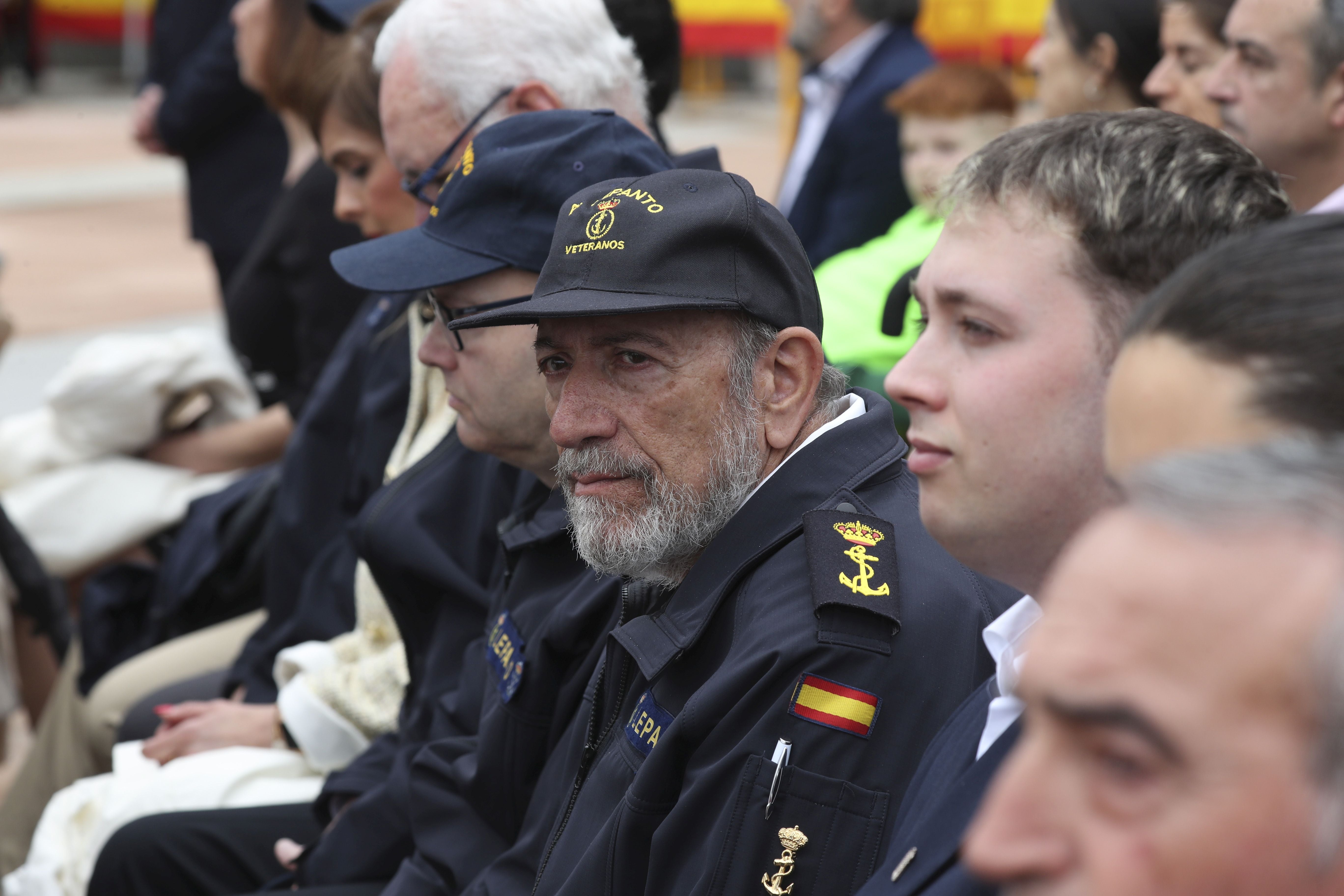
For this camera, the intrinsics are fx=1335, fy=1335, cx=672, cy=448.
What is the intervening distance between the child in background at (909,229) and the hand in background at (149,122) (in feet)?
10.5

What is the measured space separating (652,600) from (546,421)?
0.49 m

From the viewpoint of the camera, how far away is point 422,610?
271cm

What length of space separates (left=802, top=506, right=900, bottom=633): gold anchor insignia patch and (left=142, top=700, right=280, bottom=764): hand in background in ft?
5.59

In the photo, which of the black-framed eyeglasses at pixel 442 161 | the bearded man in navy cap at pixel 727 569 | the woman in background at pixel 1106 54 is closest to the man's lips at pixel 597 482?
the bearded man in navy cap at pixel 727 569

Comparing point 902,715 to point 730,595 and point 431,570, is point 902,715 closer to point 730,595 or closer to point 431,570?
point 730,595

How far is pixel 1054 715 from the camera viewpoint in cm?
77

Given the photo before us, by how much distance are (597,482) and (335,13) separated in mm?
2348

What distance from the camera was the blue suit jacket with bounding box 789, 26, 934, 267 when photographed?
15.8ft

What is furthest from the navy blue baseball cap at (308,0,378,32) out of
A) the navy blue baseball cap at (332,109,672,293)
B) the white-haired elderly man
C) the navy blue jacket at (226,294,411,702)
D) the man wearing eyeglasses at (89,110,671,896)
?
the white-haired elderly man

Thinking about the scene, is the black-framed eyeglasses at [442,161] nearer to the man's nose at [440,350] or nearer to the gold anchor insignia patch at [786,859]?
the man's nose at [440,350]

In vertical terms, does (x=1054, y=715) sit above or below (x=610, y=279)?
above

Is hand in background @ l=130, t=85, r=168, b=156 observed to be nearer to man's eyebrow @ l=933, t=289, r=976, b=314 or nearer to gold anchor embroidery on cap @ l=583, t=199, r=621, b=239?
gold anchor embroidery on cap @ l=583, t=199, r=621, b=239

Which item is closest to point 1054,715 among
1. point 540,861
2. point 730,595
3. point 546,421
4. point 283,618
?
point 730,595

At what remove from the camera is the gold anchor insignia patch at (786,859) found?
1.51 meters
